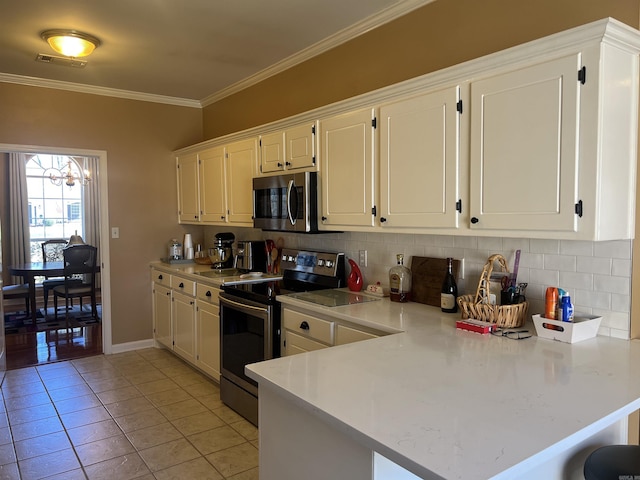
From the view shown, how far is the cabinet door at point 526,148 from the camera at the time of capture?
177 cm

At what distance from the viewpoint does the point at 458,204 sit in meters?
2.18

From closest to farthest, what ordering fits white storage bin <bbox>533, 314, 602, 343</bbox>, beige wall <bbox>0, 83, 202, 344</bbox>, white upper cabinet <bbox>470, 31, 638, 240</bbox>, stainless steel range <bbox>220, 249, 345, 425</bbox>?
white upper cabinet <bbox>470, 31, 638, 240</bbox>, white storage bin <bbox>533, 314, 602, 343</bbox>, stainless steel range <bbox>220, 249, 345, 425</bbox>, beige wall <bbox>0, 83, 202, 344</bbox>

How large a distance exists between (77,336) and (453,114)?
514 cm

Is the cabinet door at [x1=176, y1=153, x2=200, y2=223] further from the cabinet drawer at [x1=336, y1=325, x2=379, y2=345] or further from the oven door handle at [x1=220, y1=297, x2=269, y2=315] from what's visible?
the cabinet drawer at [x1=336, y1=325, x2=379, y2=345]

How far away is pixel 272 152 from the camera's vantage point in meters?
3.46

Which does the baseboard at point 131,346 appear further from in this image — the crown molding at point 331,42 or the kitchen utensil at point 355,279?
the kitchen utensil at point 355,279

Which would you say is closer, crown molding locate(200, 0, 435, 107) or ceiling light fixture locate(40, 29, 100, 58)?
crown molding locate(200, 0, 435, 107)

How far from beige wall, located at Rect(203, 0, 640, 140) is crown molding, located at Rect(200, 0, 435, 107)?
0.12 ft

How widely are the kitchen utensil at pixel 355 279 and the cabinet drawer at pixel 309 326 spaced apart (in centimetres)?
51

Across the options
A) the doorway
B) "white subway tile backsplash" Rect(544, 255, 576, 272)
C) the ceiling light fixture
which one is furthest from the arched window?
"white subway tile backsplash" Rect(544, 255, 576, 272)

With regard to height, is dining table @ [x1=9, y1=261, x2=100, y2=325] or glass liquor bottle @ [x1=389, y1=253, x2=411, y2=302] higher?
glass liquor bottle @ [x1=389, y1=253, x2=411, y2=302]

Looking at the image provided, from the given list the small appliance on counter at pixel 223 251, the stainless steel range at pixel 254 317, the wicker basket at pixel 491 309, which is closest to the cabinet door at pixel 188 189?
the small appliance on counter at pixel 223 251

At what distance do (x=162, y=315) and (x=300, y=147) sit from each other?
2532 mm

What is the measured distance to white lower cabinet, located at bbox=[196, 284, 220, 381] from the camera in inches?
143
